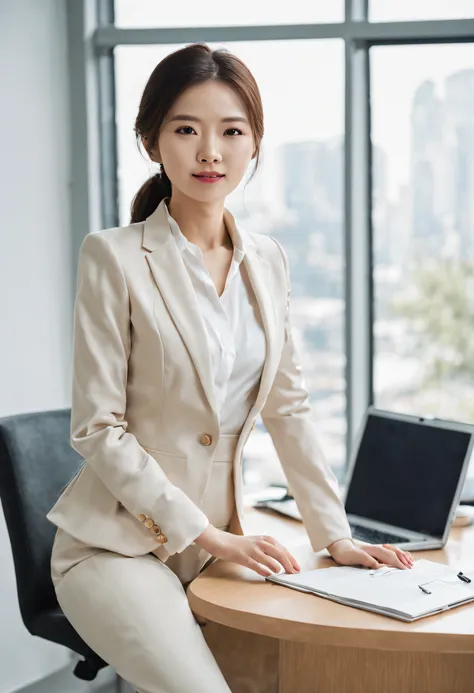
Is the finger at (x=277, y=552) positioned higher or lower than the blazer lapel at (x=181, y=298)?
lower

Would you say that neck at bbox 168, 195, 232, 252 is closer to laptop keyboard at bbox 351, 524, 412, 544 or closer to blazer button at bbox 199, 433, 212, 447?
blazer button at bbox 199, 433, 212, 447

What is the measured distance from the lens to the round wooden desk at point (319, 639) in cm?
141

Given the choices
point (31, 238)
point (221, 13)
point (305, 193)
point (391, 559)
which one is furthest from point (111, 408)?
point (221, 13)

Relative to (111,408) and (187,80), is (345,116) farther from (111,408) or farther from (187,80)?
(111,408)

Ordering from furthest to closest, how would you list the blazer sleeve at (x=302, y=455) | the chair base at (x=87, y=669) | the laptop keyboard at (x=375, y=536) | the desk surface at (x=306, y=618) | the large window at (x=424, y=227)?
the large window at (x=424, y=227), the chair base at (x=87, y=669), the laptop keyboard at (x=375, y=536), the blazer sleeve at (x=302, y=455), the desk surface at (x=306, y=618)

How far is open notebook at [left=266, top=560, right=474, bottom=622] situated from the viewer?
148cm

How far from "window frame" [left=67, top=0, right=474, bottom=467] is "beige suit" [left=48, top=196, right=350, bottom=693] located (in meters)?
1.34

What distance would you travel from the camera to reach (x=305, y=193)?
3021mm

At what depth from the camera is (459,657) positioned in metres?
1.73

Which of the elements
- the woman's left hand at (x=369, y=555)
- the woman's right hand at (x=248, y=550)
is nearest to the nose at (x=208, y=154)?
the woman's right hand at (x=248, y=550)

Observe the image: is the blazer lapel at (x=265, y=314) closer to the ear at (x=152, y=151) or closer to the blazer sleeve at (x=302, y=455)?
the blazer sleeve at (x=302, y=455)

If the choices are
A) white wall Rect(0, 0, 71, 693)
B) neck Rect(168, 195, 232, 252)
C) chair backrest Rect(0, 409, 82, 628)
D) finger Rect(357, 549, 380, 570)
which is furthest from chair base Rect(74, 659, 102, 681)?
neck Rect(168, 195, 232, 252)

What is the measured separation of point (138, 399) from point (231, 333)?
0.68 feet

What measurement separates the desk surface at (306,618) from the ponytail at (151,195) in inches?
27.2
